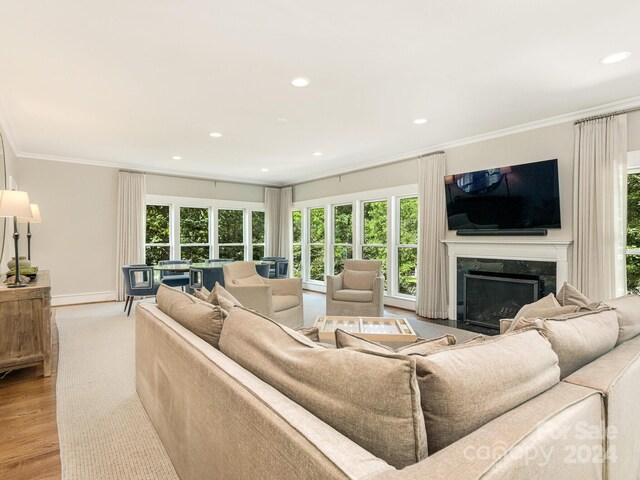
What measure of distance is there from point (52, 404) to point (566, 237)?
16.9 feet

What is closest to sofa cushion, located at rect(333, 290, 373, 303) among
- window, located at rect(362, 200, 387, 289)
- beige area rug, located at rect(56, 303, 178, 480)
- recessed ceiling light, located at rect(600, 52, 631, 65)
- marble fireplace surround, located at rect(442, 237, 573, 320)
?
marble fireplace surround, located at rect(442, 237, 573, 320)

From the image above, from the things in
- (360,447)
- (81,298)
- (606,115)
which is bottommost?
(81,298)

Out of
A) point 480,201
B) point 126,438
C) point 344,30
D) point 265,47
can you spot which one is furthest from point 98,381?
point 480,201

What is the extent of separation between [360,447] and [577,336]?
1.08 meters

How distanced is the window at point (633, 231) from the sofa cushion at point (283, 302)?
3614 millimetres

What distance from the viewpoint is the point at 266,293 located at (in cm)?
400

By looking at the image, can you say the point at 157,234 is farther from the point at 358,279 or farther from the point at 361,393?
the point at 361,393

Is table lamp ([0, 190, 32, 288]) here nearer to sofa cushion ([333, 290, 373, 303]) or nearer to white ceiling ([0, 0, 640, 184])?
white ceiling ([0, 0, 640, 184])

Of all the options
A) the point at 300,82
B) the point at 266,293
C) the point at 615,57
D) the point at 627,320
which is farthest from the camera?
the point at 266,293

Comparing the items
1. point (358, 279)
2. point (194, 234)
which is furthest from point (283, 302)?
point (194, 234)

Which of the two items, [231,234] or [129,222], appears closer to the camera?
[129,222]

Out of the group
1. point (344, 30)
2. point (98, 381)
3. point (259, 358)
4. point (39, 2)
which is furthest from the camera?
point (98, 381)

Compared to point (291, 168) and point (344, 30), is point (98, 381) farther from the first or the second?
point (291, 168)

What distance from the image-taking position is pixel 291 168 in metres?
7.01
